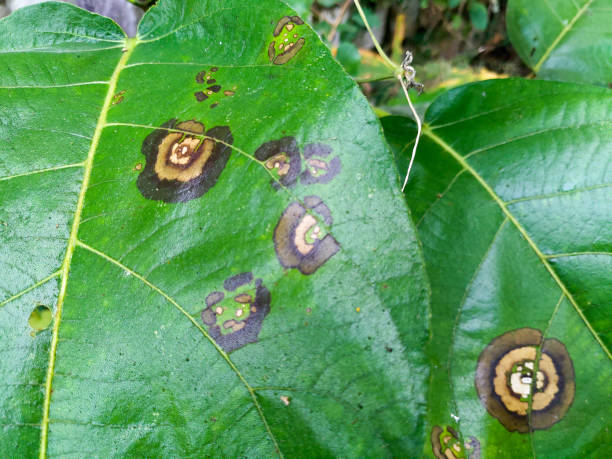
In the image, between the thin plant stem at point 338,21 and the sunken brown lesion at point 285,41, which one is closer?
the sunken brown lesion at point 285,41

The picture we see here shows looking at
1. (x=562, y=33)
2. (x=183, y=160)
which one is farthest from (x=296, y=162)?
(x=562, y=33)

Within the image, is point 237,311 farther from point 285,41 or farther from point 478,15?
point 478,15

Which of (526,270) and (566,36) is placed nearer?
(526,270)

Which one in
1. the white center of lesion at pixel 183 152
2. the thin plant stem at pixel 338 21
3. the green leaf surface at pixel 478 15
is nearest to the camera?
the white center of lesion at pixel 183 152

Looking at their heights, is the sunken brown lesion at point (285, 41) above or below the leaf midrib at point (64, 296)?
above

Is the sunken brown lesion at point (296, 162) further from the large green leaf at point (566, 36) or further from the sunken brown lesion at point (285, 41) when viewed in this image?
the large green leaf at point (566, 36)

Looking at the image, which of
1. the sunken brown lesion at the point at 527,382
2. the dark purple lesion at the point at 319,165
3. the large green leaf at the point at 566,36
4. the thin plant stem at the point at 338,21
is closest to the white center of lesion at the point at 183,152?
the dark purple lesion at the point at 319,165

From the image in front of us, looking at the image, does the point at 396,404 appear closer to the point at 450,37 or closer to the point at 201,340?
the point at 201,340

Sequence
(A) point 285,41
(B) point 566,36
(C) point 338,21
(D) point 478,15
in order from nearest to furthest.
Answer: (A) point 285,41 < (B) point 566,36 < (C) point 338,21 < (D) point 478,15
